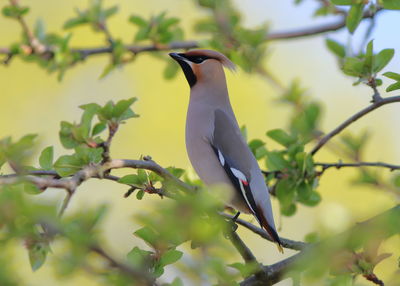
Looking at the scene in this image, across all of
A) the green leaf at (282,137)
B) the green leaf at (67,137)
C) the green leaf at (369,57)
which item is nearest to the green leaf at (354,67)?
the green leaf at (369,57)

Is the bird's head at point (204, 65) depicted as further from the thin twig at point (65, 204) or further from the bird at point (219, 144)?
the thin twig at point (65, 204)

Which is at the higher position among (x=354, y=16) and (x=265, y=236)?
(x=354, y=16)

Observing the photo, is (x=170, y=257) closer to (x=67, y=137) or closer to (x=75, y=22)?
(x=67, y=137)

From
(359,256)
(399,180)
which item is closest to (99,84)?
(399,180)

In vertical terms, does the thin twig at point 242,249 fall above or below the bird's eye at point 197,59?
below

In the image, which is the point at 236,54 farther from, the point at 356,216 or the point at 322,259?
the point at 322,259

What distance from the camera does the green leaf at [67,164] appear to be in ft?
6.93

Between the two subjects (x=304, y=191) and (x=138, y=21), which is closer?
(x=304, y=191)

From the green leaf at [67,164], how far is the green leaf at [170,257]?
375 millimetres

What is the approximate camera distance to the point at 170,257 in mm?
1979

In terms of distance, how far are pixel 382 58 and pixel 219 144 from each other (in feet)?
2.79

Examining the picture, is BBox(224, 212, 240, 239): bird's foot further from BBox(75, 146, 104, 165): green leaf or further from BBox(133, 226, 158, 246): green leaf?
BBox(75, 146, 104, 165): green leaf

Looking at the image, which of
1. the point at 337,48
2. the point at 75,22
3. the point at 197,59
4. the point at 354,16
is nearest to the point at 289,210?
the point at 337,48

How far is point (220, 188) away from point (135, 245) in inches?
31.4
